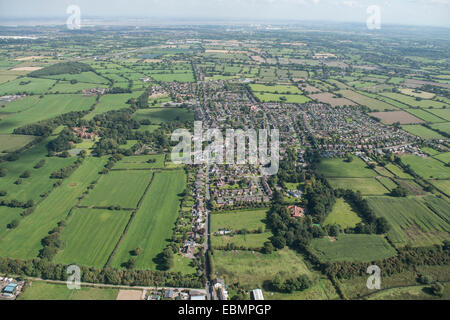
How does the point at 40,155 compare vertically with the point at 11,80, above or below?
below

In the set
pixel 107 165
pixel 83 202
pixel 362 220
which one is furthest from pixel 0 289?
pixel 362 220

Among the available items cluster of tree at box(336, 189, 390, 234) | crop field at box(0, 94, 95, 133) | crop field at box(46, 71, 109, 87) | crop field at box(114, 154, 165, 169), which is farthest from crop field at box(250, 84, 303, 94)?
cluster of tree at box(336, 189, 390, 234)

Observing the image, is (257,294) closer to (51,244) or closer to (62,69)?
(51,244)

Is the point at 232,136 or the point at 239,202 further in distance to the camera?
the point at 232,136

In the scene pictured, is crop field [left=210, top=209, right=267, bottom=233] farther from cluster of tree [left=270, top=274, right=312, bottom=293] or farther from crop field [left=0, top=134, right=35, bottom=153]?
crop field [left=0, top=134, right=35, bottom=153]

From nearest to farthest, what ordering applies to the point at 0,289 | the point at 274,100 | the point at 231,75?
the point at 0,289, the point at 274,100, the point at 231,75

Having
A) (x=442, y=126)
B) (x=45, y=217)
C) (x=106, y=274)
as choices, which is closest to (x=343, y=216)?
(x=106, y=274)

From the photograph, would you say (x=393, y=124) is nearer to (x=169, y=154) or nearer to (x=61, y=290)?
(x=169, y=154)
